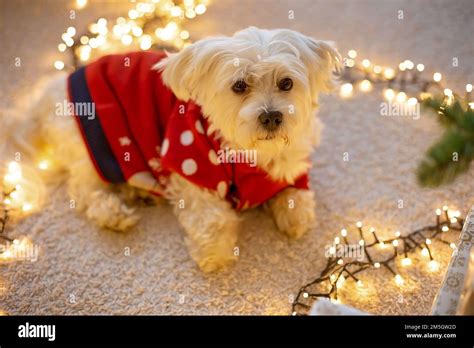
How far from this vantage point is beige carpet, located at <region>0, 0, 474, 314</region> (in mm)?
1383

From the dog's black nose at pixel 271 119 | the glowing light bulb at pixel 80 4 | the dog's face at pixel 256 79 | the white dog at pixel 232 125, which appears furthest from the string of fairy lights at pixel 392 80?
the glowing light bulb at pixel 80 4

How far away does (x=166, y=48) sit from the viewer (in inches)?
77.8

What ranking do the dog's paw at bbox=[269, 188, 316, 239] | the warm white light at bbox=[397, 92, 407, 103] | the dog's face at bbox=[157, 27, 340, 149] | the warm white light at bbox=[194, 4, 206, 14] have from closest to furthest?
the dog's face at bbox=[157, 27, 340, 149] < the dog's paw at bbox=[269, 188, 316, 239] < the warm white light at bbox=[397, 92, 407, 103] < the warm white light at bbox=[194, 4, 206, 14]

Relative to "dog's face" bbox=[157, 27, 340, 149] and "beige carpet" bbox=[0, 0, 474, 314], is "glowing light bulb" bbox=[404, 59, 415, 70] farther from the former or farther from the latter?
"dog's face" bbox=[157, 27, 340, 149]

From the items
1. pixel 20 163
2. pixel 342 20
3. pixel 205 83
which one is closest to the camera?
pixel 205 83

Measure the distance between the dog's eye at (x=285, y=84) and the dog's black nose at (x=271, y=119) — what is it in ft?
0.22

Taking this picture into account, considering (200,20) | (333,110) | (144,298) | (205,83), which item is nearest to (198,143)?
(205,83)

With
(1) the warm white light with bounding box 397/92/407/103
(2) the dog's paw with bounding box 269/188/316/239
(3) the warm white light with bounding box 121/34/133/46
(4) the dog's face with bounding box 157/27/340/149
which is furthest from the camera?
(3) the warm white light with bounding box 121/34/133/46

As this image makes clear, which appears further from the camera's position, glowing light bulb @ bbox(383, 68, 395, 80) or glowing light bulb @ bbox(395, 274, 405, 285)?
glowing light bulb @ bbox(383, 68, 395, 80)

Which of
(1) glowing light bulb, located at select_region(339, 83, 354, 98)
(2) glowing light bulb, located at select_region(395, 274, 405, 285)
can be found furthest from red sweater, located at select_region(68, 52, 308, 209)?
(1) glowing light bulb, located at select_region(339, 83, 354, 98)

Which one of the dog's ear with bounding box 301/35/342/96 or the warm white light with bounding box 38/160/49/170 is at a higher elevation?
the dog's ear with bounding box 301/35/342/96

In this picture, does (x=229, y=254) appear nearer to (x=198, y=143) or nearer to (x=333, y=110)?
(x=198, y=143)

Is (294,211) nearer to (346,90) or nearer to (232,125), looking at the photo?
(232,125)

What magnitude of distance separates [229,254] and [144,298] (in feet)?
0.87
